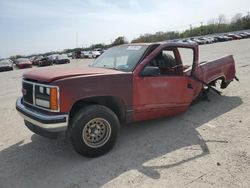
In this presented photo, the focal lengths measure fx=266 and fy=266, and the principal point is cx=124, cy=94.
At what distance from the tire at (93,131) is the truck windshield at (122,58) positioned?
97cm

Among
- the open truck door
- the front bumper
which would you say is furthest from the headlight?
the open truck door

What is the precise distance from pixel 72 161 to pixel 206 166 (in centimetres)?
198

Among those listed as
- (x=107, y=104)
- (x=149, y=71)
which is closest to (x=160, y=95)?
(x=149, y=71)

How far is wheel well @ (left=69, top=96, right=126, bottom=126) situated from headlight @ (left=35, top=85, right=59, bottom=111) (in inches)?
16.8

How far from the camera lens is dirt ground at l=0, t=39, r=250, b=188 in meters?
3.46

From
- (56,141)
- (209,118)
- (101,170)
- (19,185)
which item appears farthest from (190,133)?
(19,185)

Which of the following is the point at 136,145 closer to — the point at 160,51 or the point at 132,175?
the point at 132,175

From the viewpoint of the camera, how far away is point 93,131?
414 cm

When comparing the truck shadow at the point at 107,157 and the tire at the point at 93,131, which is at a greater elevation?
the tire at the point at 93,131

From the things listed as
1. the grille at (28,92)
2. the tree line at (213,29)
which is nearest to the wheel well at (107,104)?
the grille at (28,92)

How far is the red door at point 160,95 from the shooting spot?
462 centimetres

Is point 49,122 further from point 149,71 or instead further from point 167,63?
point 167,63

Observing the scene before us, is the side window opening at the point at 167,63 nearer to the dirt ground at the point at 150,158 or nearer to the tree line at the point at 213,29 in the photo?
the dirt ground at the point at 150,158

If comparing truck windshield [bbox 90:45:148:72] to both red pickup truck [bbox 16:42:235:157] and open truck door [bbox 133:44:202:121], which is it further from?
open truck door [bbox 133:44:202:121]
